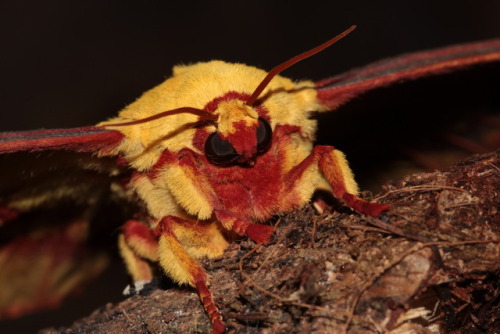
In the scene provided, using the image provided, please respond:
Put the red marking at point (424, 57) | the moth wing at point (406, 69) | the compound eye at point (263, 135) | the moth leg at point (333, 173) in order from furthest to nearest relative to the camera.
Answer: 1. the red marking at point (424, 57)
2. the moth wing at point (406, 69)
3. the compound eye at point (263, 135)
4. the moth leg at point (333, 173)

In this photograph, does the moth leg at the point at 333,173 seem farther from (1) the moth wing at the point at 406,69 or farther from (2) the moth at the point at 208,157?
(1) the moth wing at the point at 406,69

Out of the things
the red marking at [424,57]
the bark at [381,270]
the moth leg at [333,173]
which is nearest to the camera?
the bark at [381,270]

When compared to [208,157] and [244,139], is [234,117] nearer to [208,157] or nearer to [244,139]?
[244,139]

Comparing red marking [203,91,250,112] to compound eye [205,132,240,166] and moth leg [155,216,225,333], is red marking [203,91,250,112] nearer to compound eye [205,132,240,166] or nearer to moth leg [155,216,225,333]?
compound eye [205,132,240,166]

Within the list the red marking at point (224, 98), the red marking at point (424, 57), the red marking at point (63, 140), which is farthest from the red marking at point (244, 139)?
the red marking at point (424, 57)

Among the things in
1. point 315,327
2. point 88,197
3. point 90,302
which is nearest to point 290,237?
point 315,327

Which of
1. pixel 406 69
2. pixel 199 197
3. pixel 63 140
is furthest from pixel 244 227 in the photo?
pixel 406 69

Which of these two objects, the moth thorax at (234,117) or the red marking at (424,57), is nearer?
the moth thorax at (234,117)

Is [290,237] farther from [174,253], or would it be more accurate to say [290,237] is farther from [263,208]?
[174,253]
